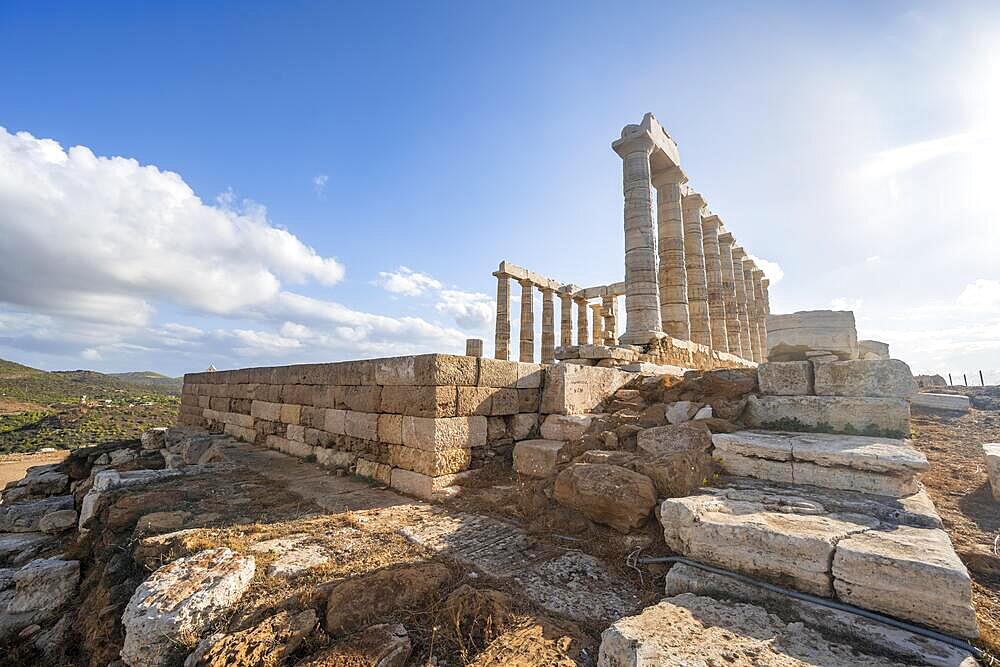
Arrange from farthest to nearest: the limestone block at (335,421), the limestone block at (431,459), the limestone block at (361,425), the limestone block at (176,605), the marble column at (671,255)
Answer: the marble column at (671,255)
the limestone block at (335,421)
the limestone block at (361,425)
the limestone block at (431,459)
the limestone block at (176,605)

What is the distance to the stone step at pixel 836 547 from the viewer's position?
2.05 metres

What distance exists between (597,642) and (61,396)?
46.9m

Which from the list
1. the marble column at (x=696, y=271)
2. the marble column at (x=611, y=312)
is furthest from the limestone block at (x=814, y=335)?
the marble column at (x=611, y=312)

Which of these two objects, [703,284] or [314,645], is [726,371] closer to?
[314,645]

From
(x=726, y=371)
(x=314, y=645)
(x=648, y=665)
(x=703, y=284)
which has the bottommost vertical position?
(x=314, y=645)

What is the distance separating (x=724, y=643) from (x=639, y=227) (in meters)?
11.5

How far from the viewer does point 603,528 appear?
3480 mm

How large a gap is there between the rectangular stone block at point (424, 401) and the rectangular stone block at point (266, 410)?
396 centimetres

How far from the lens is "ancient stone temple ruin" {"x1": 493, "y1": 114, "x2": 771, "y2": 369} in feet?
35.9

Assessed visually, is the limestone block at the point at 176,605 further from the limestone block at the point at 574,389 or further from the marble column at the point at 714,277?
the marble column at the point at 714,277

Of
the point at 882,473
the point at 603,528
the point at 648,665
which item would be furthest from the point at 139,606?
the point at 882,473

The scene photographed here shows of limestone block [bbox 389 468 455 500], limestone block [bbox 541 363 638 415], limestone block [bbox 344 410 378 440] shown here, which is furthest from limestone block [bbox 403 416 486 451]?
limestone block [bbox 541 363 638 415]

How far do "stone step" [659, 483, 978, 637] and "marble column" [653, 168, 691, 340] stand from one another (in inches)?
410

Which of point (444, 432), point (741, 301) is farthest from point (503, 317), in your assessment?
point (444, 432)
